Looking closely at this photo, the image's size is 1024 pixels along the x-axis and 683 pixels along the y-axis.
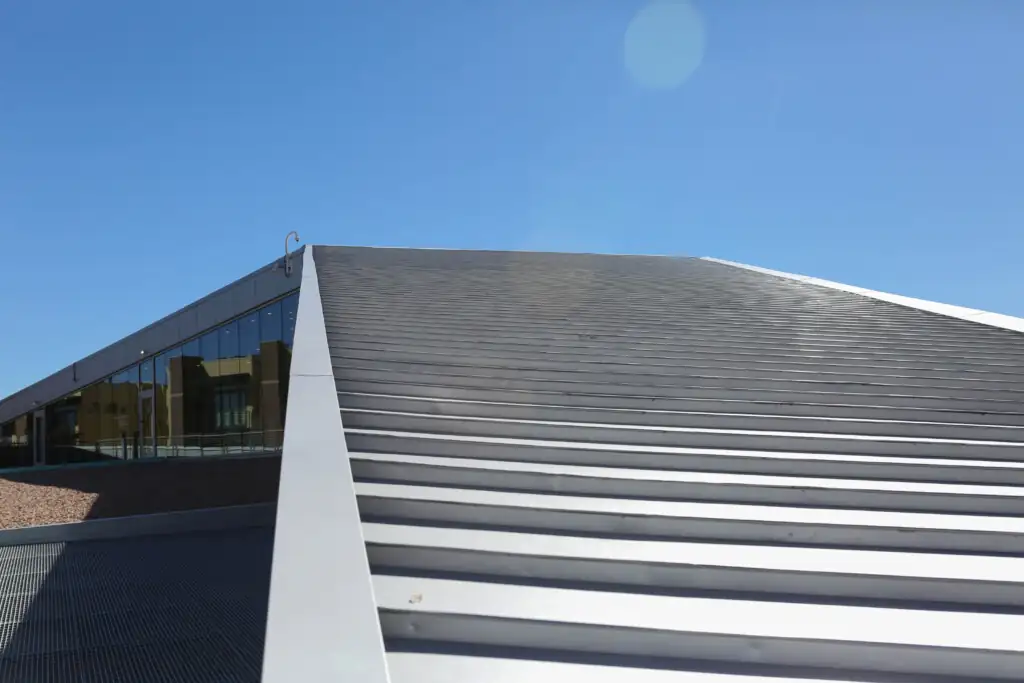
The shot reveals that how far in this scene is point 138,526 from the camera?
8.72 meters

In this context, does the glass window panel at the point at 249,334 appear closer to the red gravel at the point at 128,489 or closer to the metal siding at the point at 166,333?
the metal siding at the point at 166,333

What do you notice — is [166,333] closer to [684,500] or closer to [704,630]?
[684,500]

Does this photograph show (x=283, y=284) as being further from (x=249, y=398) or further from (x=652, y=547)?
(x=652, y=547)

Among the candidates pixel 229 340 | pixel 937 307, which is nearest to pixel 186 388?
pixel 229 340

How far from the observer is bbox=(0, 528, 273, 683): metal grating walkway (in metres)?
4.36

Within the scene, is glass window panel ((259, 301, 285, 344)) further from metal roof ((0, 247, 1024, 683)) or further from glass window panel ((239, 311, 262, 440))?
metal roof ((0, 247, 1024, 683))

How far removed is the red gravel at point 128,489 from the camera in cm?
981

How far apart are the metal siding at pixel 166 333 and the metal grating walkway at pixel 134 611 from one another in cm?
884

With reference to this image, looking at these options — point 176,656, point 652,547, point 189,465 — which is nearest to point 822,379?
point 652,547

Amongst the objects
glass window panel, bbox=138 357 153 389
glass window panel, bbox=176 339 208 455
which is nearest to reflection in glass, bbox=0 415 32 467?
glass window panel, bbox=138 357 153 389

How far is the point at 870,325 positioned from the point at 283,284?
1167 centimetres

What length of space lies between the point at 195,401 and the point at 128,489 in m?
7.52

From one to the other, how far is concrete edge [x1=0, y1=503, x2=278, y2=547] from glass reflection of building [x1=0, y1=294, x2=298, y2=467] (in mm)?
6061

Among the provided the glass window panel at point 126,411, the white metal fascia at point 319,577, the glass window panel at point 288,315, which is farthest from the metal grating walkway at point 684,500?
the glass window panel at point 126,411
